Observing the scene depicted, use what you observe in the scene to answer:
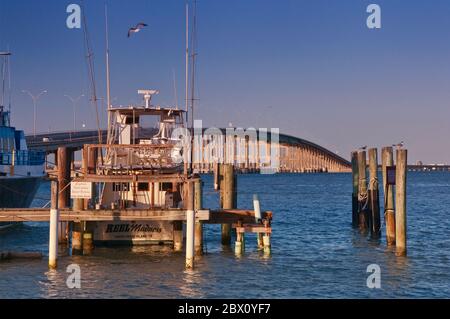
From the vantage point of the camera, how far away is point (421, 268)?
28859mm

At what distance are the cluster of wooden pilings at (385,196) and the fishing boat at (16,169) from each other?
1961 cm

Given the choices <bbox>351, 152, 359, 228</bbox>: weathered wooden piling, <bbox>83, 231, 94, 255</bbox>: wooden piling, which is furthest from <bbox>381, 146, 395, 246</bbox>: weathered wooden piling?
<bbox>83, 231, 94, 255</bbox>: wooden piling

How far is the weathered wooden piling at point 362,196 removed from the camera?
40.3 metres

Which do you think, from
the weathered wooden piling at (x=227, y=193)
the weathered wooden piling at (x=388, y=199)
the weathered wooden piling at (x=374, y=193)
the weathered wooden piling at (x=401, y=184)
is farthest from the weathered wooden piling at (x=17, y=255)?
the weathered wooden piling at (x=374, y=193)

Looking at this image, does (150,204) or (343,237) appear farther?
(343,237)

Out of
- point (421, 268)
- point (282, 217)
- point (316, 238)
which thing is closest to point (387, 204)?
point (421, 268)

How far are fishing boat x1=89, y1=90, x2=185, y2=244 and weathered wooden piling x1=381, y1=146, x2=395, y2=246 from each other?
356 inches

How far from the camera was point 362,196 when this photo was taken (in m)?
40.3

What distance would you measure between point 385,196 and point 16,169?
23164mm

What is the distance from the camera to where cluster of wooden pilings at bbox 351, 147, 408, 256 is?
29.9 m

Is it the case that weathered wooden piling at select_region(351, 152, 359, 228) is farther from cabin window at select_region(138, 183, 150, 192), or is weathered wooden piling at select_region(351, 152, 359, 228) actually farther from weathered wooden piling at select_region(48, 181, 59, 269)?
weathered wooden piling at select_region(48, 181, 59, 269)
